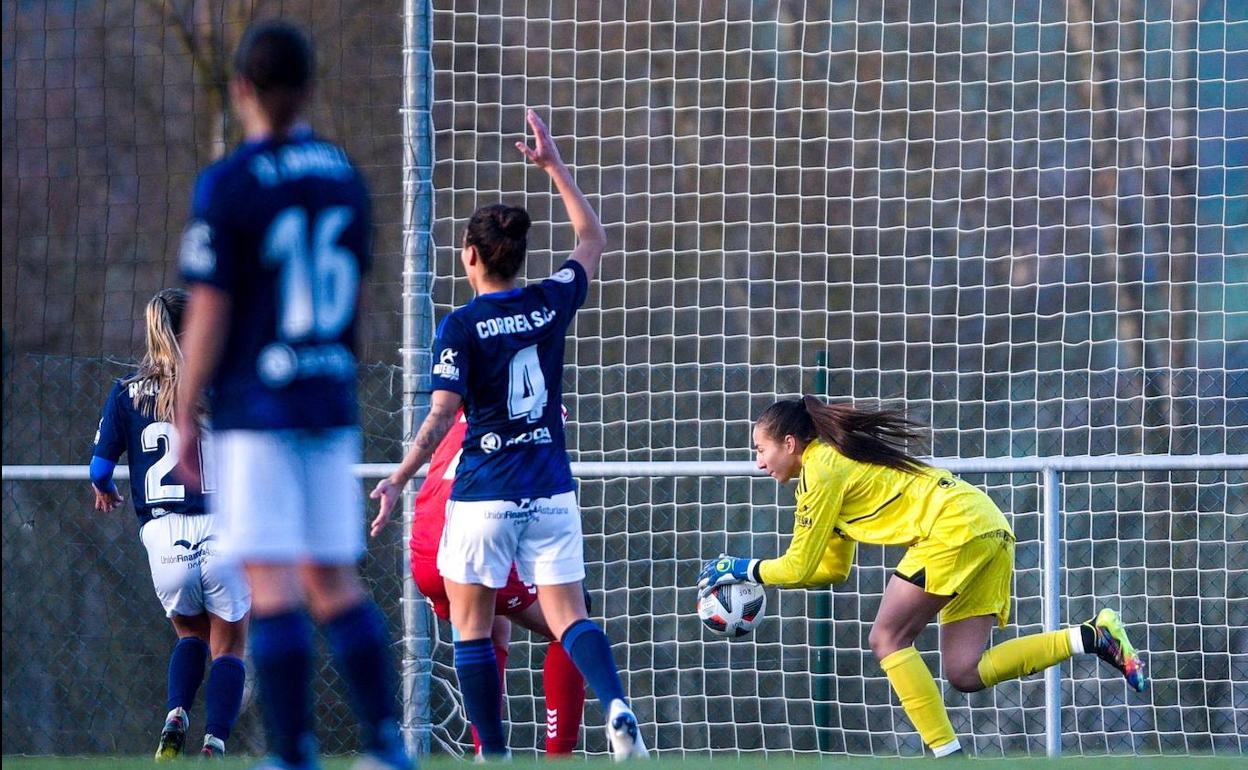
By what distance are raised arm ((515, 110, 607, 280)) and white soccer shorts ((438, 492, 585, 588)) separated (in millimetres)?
770

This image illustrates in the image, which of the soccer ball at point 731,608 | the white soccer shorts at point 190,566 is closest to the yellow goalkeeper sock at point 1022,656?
the soccer ball at point 731,608

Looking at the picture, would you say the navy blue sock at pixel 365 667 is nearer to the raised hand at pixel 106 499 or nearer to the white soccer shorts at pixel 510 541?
the white soccer shorts at pixel 510 541

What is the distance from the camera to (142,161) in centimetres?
1168

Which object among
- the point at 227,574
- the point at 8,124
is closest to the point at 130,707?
the point at 227,574

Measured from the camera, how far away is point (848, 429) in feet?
18.7

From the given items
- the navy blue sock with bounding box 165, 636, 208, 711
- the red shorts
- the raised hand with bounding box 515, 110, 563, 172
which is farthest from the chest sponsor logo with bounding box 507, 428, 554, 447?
the navy blue sock with bounding box 165, 636, 208, 711

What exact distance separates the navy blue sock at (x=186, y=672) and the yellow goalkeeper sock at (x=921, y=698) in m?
2.63

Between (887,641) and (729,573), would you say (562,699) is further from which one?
(887,641)

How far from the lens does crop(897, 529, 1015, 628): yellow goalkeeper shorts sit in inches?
222

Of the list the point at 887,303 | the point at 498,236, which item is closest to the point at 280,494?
the point at 498,236

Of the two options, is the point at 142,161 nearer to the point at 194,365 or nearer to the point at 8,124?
the point at 8,124

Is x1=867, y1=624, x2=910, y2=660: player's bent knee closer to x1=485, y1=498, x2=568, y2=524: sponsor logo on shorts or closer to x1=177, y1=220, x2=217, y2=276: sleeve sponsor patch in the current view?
x1=485, y1=498, x2=568, y2=524: sponsor logo on shorts

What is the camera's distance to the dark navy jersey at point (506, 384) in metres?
4.60

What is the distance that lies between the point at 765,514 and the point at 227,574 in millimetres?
4071
